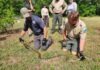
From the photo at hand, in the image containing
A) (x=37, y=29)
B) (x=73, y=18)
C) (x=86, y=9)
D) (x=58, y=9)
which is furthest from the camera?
(x=86, y=9)

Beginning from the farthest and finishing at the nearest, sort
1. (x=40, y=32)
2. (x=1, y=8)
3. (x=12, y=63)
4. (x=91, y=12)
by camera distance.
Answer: (x=91, y=12), (x=1, y=8), (x=40, y=32), (x=12, y=63)

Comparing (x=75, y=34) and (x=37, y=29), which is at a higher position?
(x=75, y=34)

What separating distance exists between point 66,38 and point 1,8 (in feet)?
28.2

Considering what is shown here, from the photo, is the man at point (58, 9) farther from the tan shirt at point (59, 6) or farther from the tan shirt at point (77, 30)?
the tan shirt at point (77, 30)

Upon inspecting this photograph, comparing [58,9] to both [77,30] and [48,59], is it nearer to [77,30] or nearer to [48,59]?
[48,59]

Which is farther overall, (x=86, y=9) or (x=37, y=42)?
(x=86, y=9)

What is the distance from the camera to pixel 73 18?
8672 mm

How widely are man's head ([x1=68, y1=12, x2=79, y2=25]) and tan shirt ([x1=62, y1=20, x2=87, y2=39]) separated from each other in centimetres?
19

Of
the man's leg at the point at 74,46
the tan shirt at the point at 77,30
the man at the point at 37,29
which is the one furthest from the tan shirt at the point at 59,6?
the man's leg at the point at 74,46

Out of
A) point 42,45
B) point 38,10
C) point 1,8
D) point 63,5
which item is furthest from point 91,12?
point 42,45

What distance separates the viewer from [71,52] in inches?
375

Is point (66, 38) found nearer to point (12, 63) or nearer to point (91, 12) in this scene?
point (12, 63)

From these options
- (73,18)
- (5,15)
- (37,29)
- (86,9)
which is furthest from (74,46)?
(86,9)

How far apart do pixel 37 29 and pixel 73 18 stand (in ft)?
7.73
